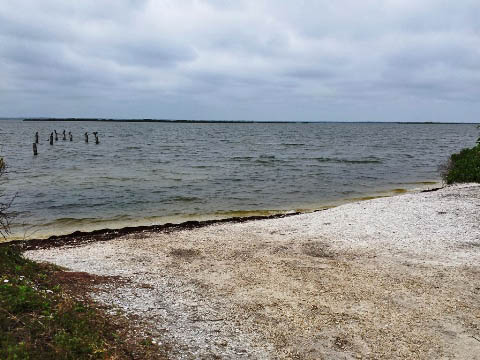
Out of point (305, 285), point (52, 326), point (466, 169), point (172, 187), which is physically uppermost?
point (466, 169)

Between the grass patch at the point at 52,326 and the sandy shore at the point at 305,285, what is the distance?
64 cm

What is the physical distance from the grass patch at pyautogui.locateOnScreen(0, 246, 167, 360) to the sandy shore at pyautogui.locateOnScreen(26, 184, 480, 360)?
0.64 metres

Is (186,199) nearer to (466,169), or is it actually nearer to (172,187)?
(172,187)

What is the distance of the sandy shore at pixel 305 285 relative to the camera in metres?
6.76

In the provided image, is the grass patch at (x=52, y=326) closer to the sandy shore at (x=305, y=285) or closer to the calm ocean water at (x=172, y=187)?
the sandy shore at (x=305, y=285)

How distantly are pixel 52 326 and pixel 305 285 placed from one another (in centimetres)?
561

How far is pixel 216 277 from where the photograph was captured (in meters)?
9.73

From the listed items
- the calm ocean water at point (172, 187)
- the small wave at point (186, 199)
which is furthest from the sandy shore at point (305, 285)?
the small wave at point (186, 199)

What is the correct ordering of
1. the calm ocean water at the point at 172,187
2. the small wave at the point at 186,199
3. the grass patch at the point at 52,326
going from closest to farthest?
1. the grass patch at the point at 52,326
2. the calm ocean water at the point at 172,187
3. the small wave at the point at 186,199

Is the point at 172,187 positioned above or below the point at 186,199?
above

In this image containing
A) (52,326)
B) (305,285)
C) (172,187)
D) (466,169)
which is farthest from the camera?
(172,187)

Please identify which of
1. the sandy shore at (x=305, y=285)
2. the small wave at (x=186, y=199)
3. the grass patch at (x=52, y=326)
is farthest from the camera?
the small wave at (x=186, y=199)

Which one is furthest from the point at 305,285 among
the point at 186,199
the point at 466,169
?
the point at 466,169

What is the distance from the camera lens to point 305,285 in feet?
30.0
